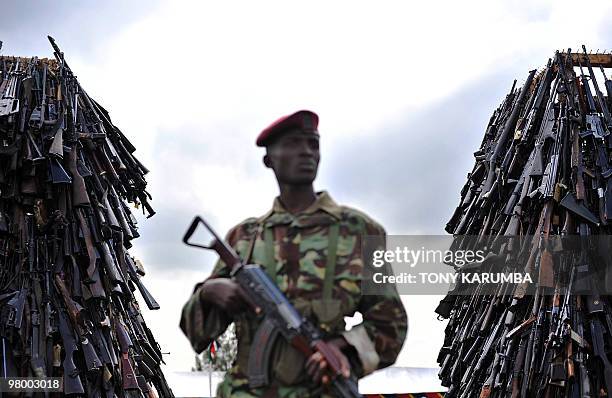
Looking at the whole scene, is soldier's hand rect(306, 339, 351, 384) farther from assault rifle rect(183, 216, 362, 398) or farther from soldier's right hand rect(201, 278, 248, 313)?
soldier's right hand rect(201, 278, 248, 313)

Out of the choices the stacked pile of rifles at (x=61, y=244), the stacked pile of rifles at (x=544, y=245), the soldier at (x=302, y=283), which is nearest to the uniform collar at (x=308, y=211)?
the soldier at (x=302, y=283)


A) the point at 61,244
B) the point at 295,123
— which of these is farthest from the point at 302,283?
the point at 61,244

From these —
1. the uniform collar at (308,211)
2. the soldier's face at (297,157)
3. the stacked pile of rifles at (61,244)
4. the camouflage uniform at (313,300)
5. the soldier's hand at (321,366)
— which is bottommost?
the soldier's hand at (321,366)

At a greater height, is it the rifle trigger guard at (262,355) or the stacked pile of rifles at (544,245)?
the stacked pile of rifles at (544,245)

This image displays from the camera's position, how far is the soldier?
4848 mm

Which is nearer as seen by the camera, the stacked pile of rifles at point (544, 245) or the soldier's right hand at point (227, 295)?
the soldier's right hand at point (227, 295)

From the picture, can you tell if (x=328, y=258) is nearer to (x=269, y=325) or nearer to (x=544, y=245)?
(x=269, y=325)

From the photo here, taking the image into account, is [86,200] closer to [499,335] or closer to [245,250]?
[499,335]

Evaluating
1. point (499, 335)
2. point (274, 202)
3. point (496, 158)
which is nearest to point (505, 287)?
point (499, 335)

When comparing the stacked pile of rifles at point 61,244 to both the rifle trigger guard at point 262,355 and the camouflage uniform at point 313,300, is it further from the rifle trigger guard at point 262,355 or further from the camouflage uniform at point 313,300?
the rifle trigger guard at point 262,355

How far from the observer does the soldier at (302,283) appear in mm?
4848

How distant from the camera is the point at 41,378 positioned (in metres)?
12.8

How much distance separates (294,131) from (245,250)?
0.66 metres

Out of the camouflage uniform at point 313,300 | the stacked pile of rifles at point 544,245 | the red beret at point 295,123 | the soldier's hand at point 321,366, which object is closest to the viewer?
the soldier's hand at point 321,366
